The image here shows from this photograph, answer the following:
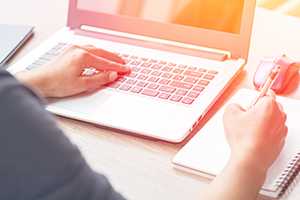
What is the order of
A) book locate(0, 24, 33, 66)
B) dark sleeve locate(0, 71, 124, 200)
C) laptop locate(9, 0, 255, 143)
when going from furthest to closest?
book locate(0, 24, 33, 66), laptop locate(9, 0, 255, 143), dark sleeve locate(0, 71, 124, 200)

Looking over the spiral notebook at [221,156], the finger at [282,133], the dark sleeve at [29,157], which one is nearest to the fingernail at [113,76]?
the spiral notebook at [221,156]

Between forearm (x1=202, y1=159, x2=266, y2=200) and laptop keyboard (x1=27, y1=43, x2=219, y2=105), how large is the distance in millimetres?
232

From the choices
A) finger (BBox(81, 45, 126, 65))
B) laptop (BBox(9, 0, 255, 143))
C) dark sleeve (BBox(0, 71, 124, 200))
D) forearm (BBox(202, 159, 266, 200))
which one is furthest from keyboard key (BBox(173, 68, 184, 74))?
dark sleeve (BBox(0, 71, 124, 200))

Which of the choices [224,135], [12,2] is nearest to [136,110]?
[224,135]

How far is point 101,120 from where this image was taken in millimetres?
1140

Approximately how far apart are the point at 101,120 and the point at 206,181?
0.22m

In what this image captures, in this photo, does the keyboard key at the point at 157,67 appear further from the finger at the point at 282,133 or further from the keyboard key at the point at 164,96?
the finger at the point at 282,133

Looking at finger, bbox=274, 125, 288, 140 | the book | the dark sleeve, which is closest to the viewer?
the dark sleeve

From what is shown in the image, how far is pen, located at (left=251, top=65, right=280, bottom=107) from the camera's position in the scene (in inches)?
43.4

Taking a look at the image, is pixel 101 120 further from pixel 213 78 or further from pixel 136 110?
pixel 213 78

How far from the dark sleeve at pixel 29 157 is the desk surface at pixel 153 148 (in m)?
0.33

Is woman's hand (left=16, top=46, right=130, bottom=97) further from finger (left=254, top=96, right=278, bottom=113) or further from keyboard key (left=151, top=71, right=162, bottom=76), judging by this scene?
finger (left=254, top=96, right=278, bottom=113)

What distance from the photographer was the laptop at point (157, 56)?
3.76 feet

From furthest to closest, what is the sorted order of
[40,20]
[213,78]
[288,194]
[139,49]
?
1. [40,20]
2. [139,49]
3. [213,78]
4. [288,194]
